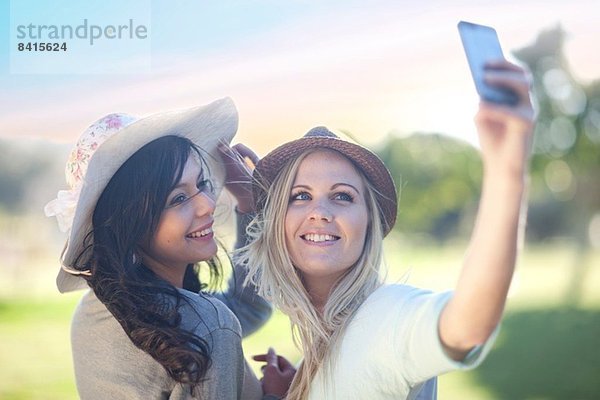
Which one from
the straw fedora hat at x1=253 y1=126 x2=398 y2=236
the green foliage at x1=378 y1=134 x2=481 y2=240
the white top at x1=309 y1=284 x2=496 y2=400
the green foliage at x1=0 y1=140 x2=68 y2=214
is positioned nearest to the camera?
the white top at x1=309 y1=284 x2=496 y2=400

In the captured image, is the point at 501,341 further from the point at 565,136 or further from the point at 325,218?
the point at 325,218

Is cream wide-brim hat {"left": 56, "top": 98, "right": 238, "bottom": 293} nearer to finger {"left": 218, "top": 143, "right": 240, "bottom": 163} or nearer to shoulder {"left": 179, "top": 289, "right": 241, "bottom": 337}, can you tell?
finger {"left": 218, "top": 143, "right": 240, "bottom": 163}

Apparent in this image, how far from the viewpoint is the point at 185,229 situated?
1.89m

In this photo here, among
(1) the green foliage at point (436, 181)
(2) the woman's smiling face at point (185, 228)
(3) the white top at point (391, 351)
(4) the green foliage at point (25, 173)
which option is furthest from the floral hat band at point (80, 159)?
(1) the green foliage at point (436, 181)

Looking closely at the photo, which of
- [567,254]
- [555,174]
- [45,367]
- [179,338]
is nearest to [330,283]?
[179,338]

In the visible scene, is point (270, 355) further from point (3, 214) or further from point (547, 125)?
point (547, 125)

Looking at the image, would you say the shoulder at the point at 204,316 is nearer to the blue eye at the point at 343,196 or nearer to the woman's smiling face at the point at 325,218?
the woman's smiling face at the point at 325,218

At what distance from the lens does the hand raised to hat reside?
2191 mm

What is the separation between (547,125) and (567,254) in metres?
6.35

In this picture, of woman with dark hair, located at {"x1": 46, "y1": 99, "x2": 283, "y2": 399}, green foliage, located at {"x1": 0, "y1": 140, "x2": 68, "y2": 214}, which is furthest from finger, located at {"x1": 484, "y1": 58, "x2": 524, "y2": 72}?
green foliage, located at {"x1": 0, "y1": 140, "x2": 68, "y2": 214}

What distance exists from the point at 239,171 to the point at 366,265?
0.59 m

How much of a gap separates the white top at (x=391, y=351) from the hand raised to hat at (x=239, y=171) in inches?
27.5

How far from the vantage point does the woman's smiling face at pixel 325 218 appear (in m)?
1.73
